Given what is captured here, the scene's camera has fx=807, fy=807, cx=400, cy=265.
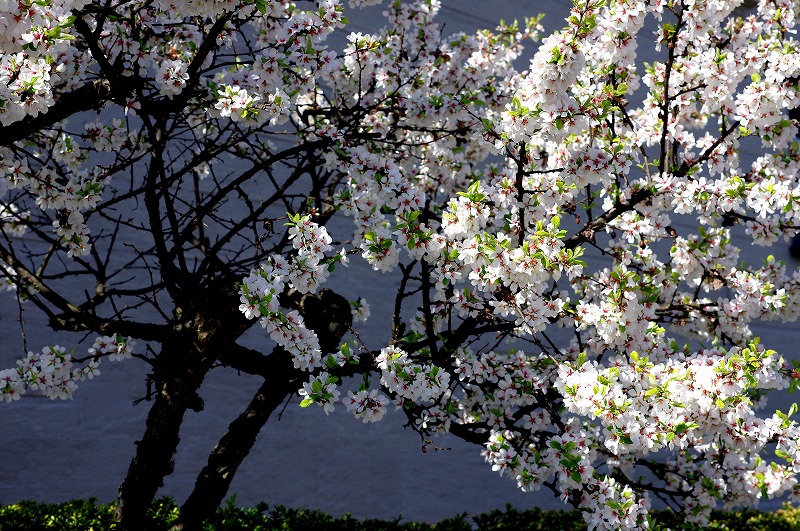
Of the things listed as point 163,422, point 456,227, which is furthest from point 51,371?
point 456,227

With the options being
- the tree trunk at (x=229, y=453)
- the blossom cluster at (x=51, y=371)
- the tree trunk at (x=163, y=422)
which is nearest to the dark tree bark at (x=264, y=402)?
the tree trunk at (x=229, y=453)

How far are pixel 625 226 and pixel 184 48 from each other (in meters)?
1.84

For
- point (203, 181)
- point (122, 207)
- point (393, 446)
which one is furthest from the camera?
point (393, 446)

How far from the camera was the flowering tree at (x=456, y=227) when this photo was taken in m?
2.37

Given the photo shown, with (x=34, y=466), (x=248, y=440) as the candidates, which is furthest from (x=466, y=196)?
(x=34, y=466)

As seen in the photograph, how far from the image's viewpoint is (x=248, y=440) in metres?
3.02

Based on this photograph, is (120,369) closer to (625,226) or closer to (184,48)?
(184,48)

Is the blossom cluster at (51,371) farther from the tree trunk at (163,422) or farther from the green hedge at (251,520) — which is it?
the green hedge at (251,520)

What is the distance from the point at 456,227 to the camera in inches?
94.4

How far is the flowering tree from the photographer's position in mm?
2369

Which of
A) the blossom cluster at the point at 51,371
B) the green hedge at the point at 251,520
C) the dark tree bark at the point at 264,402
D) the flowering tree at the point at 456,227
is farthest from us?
the green hedge at the point at 251,520

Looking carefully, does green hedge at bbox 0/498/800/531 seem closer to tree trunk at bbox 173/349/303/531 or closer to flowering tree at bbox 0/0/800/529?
tree trunk at bbox 173/349/303/531

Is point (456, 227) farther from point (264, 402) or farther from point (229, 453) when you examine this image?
point (229, 453)

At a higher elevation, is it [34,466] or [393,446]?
[393,446]
